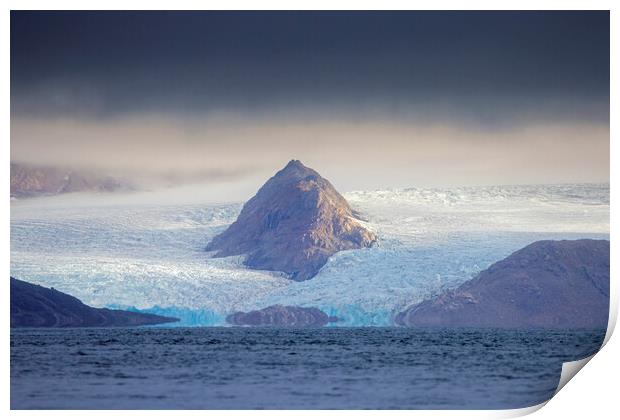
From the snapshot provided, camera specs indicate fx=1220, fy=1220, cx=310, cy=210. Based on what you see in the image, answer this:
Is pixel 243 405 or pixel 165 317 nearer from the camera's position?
pixel 243 405

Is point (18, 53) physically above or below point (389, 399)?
above

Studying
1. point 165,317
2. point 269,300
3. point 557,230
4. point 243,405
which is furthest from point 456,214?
point 243,405

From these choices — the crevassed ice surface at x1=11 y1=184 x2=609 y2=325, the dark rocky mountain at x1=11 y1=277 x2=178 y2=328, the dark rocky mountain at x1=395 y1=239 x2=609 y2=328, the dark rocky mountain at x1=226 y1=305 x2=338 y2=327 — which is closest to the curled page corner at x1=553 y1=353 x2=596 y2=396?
the dark rocky mountain at x1=395 y1=239 x2=609 y2=328

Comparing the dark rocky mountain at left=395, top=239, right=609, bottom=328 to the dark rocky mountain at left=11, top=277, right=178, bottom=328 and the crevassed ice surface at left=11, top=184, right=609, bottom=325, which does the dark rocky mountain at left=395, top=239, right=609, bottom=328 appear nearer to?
the crevassed ice surface at left=11, top=184, right=609, bottom=325

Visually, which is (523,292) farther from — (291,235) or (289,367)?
(289,367)
